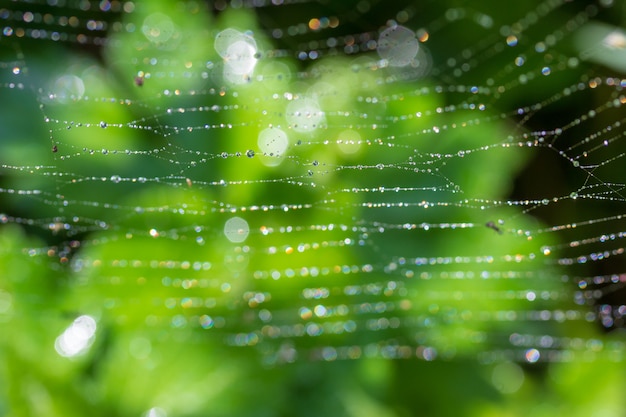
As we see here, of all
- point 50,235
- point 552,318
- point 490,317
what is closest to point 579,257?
point 552,318

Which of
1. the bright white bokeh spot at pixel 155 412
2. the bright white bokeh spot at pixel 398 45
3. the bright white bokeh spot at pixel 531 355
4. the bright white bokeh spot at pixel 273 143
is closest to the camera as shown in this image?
the bright white bokeh spot at pixel 155 412

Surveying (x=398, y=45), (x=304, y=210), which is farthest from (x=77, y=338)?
(x=398, y=45)

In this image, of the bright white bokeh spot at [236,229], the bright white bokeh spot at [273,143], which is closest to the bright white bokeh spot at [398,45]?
the bright white bokeh spot at [273,143]

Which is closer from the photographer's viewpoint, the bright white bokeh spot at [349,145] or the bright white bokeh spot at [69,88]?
the bright white bokeh spot at [349,145]

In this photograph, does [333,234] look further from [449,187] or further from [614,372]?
[614,372]

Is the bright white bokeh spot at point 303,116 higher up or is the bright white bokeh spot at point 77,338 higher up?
the bright white bokeh spot at point 303,116

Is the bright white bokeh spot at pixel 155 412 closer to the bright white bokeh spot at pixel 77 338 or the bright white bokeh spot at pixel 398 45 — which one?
the bright white bokeh spot at pixel 77 338

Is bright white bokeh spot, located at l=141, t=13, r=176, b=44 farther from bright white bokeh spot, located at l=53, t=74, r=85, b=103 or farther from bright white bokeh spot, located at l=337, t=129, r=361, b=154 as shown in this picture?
bright white bokeh spot, located at l=337, t=129, r=361, b=154

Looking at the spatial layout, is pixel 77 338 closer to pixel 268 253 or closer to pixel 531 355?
pixel 268 253

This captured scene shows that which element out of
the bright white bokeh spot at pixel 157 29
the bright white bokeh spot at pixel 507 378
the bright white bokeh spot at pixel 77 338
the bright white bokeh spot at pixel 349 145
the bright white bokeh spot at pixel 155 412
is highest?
the bright white bokeh spot at pixel 157 29
